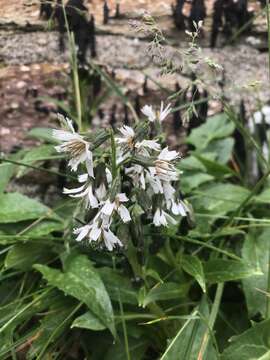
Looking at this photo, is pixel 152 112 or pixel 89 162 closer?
pixel 89 162

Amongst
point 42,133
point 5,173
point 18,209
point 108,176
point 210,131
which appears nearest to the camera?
point 108,176

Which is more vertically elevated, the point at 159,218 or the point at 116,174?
the point at 116,174

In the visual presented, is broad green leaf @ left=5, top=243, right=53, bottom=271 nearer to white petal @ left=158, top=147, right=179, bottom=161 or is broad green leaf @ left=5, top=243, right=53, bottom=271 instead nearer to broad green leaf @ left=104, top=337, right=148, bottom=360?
broad green leaf @ left=104, top=337, right=148, bottom=360

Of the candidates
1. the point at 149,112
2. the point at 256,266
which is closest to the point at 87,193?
the point at 149,112

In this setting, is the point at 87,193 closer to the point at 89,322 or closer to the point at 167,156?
the point at 167,156

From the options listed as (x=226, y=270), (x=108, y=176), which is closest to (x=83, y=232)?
Result: (x=108, y=176)

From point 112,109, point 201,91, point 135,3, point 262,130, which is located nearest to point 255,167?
point 262,130

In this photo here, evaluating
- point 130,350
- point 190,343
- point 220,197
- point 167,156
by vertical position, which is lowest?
point 130,350

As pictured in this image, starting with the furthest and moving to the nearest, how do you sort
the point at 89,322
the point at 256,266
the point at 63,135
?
the point at 256,266
the point at 89,322
the point at 63,135
